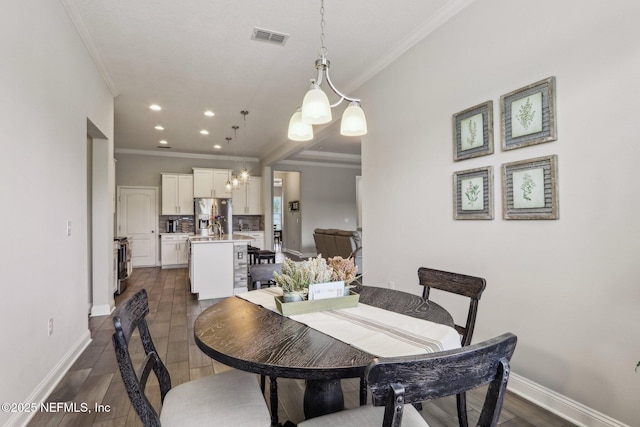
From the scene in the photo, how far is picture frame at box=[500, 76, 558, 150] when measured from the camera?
1976 mm

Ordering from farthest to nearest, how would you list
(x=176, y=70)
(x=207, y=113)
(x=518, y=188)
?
(x=207, y=113), (x=176, y=70), (x=518, y=188)

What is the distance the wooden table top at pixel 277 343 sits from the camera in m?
1.01

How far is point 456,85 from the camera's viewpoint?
2.66m

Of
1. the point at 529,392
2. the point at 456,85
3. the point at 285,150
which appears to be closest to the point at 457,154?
the point at 456,85

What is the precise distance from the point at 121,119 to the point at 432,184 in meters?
5.33

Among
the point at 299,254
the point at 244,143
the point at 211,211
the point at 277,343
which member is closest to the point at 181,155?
the point at 211,211

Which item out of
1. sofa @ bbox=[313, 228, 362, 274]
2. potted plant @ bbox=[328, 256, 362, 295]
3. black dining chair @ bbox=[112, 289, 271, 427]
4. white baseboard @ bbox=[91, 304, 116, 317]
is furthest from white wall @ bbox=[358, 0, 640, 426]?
white baseboard @ bbox=[91, 304, 116, 317]

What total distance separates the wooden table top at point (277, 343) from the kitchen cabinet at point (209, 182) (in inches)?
280

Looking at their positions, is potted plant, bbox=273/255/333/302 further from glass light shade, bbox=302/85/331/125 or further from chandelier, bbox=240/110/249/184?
chandelier, bbox=240/110/249/184

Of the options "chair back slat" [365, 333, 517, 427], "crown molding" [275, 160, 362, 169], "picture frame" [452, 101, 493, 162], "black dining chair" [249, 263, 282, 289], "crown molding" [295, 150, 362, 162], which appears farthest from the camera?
"crown molding" [275, 160, 362, 169]

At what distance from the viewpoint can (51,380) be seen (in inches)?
89.4

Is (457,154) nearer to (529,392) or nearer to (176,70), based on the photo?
(529,392)

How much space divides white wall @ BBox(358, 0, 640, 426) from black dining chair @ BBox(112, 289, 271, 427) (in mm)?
1807

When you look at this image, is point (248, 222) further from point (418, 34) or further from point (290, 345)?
point (290, 345)
